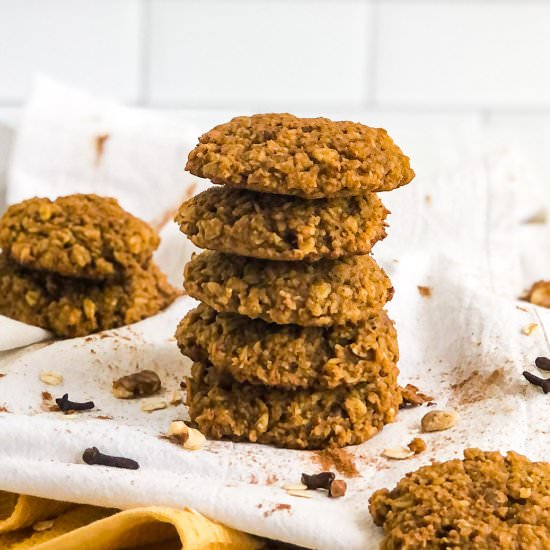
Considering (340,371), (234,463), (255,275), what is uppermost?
(255,275)

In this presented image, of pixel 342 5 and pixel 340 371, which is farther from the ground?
pixel 342 5

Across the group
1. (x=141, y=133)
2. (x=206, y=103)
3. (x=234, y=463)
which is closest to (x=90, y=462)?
(x=234, y=463)

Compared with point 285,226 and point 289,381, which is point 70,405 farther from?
point 285,226

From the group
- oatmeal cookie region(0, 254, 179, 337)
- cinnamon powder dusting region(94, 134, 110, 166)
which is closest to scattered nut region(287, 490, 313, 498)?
oatmeal cookie region(0, 254, 179, 337)

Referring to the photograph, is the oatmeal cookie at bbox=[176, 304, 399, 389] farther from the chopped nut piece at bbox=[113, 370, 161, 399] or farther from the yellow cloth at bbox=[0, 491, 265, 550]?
the yellow cloth at bbox=[0, 491, 265, 550]

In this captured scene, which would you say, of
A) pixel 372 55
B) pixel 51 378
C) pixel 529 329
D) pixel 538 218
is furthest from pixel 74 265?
pixel 372 55

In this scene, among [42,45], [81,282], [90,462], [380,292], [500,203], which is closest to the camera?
[90,462]

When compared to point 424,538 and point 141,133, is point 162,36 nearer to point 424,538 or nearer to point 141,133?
point 141,133
